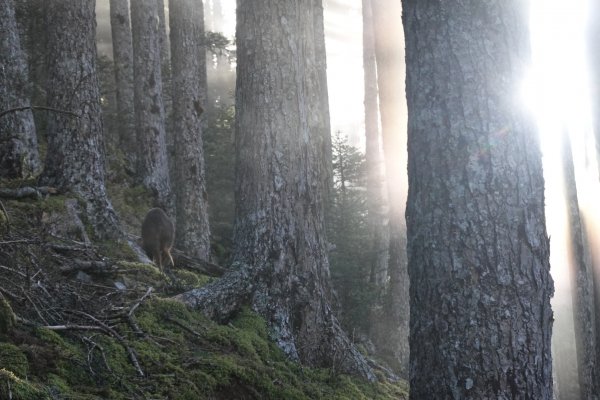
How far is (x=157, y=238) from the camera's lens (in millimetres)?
8297

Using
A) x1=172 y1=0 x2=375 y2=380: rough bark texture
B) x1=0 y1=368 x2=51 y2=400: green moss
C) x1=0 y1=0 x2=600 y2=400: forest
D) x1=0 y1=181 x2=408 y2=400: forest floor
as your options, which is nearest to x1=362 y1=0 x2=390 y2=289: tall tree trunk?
x1=0 y1=0 x2=600 y2=400: forest

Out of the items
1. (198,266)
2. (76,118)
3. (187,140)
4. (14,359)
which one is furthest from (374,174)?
(14,359)

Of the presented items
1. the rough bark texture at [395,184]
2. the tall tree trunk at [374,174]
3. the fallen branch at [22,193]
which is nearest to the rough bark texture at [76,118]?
the fallen branch at [22,193]

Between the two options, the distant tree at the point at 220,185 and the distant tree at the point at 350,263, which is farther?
the distant tree at the point at 220,185

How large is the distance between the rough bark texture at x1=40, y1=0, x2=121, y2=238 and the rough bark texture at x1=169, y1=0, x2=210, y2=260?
4.88 m

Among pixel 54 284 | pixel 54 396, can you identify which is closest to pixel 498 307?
pixel 54 396

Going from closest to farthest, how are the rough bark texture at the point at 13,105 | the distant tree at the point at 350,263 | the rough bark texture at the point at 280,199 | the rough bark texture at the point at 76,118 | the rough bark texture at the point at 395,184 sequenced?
the rough bark texture at the point at 280,199 → the rough bark texture at the point at 76,118 → the rough bark texture at the point at 13,105 → the distant tree at the point at 350,263 → the rough bark texture at the point at 395,184

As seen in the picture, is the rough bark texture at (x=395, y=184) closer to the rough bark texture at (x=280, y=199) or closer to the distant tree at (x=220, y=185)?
the distant tree at (x=220, y=185)

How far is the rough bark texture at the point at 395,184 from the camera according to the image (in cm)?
1284

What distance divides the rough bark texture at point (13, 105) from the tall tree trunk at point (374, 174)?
775cm

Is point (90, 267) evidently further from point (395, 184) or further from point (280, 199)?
point (395, 184)

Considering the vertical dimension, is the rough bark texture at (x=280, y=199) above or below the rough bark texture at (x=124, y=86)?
below

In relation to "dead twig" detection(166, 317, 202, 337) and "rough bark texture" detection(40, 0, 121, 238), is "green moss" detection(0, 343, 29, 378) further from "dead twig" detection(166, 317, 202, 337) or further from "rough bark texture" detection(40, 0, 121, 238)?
"rough bark texture" detection(40, 0, 121, 238)

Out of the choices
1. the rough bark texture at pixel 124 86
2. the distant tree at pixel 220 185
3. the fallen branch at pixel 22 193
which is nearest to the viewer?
the fallen branch at pixel 22 193
